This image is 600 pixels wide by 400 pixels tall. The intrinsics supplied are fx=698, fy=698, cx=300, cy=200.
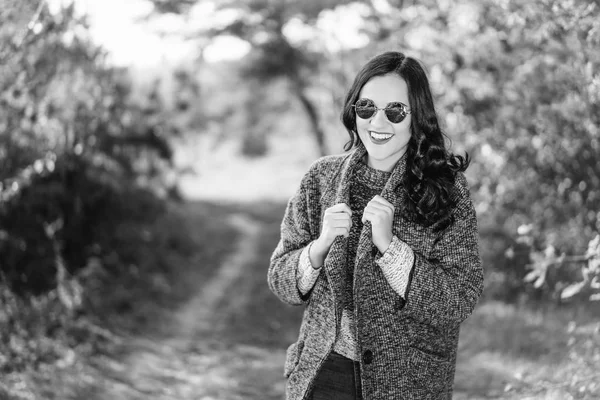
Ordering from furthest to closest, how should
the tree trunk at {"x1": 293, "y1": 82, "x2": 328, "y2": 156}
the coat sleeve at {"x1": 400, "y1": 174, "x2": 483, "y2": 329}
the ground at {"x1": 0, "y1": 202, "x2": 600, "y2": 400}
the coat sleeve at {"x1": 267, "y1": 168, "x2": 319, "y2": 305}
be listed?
the tree trunk at {"x1": 293, "y1": 82, "x2": 328, "y2": 156} → the ground at {"x1": 0, "y1": 202, "x2": 600, "y2": 400} → the coat sleeve at {"x1": 267, "y1": 168, "x2": 319, "y2": 305} → the coat sleeve at {"x1": 400, "y1": 174, "x2": 483, "y2": 329}

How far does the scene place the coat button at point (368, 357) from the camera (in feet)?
7.78

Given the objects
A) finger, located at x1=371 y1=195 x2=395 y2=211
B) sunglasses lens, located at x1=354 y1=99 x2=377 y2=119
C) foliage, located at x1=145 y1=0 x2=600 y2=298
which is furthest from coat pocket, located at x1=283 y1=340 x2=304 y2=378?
foliage, located at x1=145 y1=0 x2=600 y2=298

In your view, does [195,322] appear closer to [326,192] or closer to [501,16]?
[501,16]

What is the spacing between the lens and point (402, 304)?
235cm

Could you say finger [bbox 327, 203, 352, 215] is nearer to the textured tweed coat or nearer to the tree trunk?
the textured tweed coat

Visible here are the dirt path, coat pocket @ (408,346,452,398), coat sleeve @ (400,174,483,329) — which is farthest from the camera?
the dirt path

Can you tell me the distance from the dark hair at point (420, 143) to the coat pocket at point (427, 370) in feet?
1.47

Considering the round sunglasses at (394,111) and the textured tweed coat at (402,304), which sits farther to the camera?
the round sunglasses at (394,111)

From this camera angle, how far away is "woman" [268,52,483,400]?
7.62 ft

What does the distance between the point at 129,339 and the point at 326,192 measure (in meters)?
5.64

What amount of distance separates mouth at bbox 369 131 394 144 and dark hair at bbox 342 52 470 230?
0.09 meters

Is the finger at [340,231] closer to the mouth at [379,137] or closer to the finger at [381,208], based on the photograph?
the finger at [381,208]

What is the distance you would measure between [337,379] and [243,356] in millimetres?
5250

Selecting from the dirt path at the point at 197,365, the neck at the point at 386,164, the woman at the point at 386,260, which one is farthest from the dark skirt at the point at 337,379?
the dirt path at the point at 197,365
